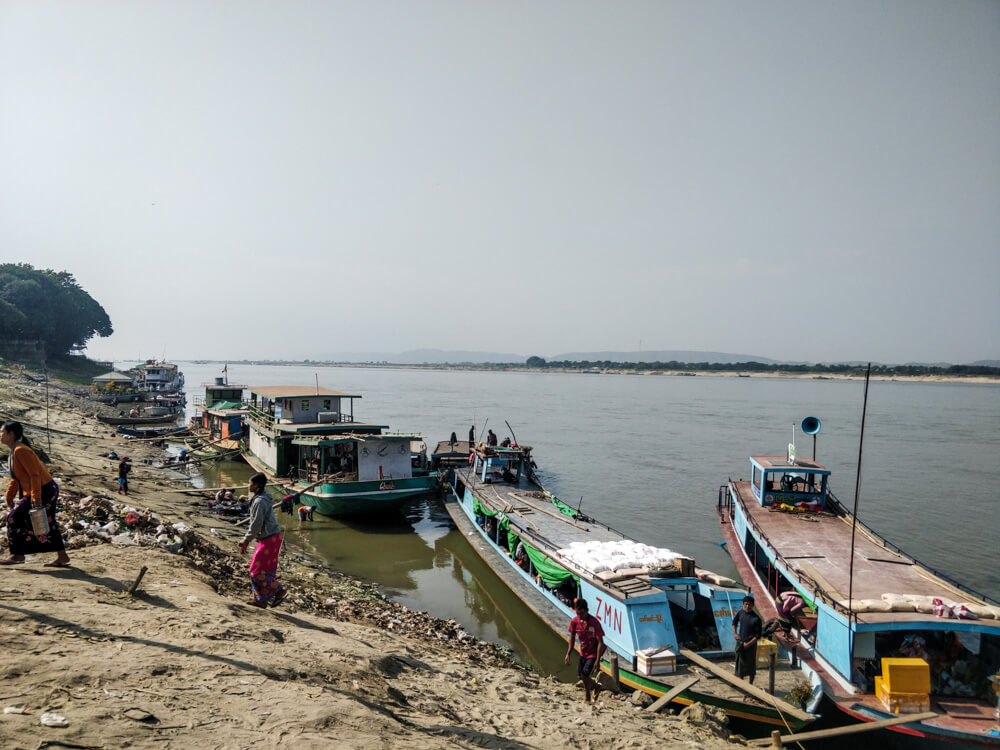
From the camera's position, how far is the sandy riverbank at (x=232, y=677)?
493cm

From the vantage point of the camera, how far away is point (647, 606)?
10.3 meters

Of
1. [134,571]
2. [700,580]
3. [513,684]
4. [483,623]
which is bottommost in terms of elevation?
[483,623]

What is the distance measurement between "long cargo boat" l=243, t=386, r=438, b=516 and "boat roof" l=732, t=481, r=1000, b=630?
12646 millimetres

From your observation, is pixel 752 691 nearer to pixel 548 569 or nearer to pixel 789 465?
pixel 548 569

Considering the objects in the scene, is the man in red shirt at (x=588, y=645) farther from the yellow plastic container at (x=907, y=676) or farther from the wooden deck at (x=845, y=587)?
the yellow plastic container at (x=907, y=676)

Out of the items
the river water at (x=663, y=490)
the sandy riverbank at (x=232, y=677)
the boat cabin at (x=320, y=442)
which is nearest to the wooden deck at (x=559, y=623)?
the river water at (x=663, y=490)

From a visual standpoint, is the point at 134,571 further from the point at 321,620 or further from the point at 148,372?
the point at 148,372

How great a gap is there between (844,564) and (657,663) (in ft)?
17.9

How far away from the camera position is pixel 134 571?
841cm

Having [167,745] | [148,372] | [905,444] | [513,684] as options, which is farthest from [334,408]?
[148,372]

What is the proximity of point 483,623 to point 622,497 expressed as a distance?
50.6ft

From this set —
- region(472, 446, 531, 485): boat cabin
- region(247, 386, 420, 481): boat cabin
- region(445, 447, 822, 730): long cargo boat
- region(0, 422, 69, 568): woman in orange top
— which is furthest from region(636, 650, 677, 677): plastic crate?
region(247, 386, 420, 481): boat cabin

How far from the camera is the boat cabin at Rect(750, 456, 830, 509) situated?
17062 millimetres

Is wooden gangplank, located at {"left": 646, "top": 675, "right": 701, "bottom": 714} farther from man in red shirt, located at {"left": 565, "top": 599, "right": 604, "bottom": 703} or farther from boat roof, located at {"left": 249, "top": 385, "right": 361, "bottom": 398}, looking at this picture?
boat roof, located at {"left": 249, "top": 385, "right": 361, "bottom": 398}
